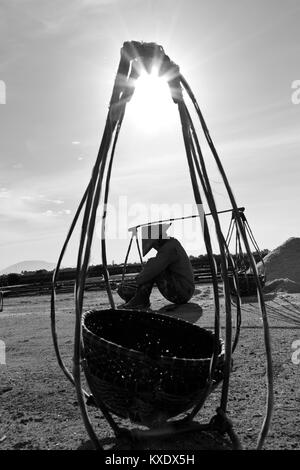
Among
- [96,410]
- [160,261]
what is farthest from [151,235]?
[96,410]

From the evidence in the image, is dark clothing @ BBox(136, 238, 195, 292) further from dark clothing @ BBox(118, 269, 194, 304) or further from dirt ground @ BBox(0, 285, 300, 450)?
dirt ground @ BBox(0, 285, 300, 450)

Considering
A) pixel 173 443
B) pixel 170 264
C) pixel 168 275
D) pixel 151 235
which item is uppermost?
pixel 151 235

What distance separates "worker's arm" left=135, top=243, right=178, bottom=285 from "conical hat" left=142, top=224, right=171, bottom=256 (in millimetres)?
216

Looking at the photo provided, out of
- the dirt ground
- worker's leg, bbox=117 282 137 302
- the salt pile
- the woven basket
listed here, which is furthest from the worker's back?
the salt pile

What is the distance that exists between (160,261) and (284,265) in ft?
25.2

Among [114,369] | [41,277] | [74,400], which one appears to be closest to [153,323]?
[74,400]

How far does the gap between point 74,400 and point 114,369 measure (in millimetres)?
931

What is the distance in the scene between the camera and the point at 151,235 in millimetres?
6754

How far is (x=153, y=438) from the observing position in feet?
7.23

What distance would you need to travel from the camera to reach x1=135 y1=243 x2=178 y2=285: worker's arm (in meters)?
6.59

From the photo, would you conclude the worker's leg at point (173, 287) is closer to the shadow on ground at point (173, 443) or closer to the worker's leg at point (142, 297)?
the worker's leg at point (142, 297)

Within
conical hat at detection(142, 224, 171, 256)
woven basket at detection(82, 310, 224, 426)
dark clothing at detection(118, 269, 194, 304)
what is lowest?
woven basket at detection(82, 310, 224, 426)

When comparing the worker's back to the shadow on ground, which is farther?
the worker's back

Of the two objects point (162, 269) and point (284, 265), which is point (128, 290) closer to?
point (162, 269)
